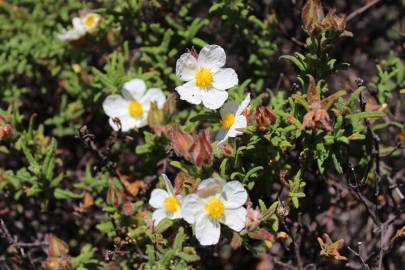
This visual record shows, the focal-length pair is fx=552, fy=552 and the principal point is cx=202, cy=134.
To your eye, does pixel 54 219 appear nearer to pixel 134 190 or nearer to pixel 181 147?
pixel 134 190

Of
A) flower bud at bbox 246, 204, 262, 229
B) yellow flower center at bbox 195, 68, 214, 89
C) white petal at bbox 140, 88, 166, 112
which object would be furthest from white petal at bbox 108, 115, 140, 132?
flower bud at bbox 246, 204, 262, 229

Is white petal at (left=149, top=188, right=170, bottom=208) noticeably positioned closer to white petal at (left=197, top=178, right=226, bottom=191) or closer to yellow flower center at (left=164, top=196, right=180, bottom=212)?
yellow flower center at (left=164, top=196, right=180, bottom=212)

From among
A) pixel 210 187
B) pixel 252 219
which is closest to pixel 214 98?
pixel 210 187

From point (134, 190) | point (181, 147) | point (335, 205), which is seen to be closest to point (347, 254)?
point (335, 205)

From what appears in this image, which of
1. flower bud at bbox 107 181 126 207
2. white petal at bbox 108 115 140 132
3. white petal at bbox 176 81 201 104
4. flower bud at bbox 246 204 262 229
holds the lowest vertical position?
flower bud at bbox 107 181 126 207

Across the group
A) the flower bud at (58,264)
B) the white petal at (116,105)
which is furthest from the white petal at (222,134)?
the flower bud at (58,264)

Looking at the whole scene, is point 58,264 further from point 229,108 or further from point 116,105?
point 229,108
